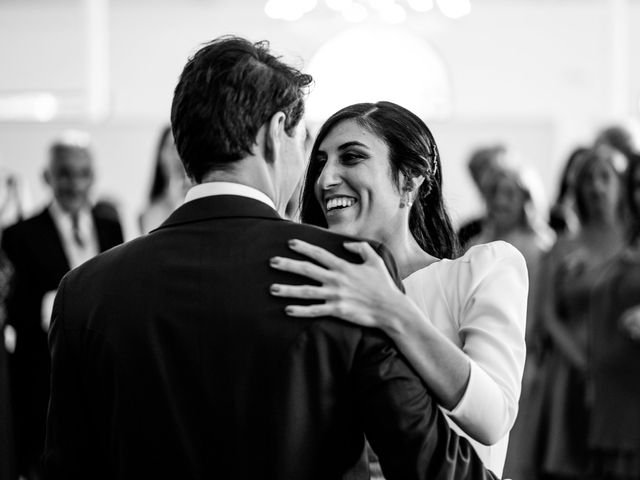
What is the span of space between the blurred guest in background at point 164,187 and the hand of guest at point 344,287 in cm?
286

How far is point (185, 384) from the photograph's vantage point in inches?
73.3

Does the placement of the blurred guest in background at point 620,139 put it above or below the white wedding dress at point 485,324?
above

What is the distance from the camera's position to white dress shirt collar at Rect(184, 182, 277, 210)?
1.92 meters

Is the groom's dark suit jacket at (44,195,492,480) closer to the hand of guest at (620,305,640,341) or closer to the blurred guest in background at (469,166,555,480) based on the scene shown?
the hand of guest at (620,305,640,341)

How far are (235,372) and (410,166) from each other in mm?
1026

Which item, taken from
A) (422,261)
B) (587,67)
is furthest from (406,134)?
(587,67)

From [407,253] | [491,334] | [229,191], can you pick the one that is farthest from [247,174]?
[407,253]

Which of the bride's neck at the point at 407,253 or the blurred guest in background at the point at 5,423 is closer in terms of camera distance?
the bride's neck at the point at 407,253

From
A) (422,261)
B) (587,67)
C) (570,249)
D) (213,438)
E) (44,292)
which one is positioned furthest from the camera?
(587,67)

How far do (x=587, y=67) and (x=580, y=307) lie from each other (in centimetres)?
879

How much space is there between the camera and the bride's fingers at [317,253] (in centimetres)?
185

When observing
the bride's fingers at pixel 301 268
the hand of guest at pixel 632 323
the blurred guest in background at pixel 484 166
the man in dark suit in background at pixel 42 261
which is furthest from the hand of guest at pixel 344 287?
the blurred guest in background at pixel 484 166

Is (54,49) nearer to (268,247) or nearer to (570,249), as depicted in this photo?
(570,249)

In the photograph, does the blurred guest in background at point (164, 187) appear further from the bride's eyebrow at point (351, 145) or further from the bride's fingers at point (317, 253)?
the bride's fingers at point (317, 253)
